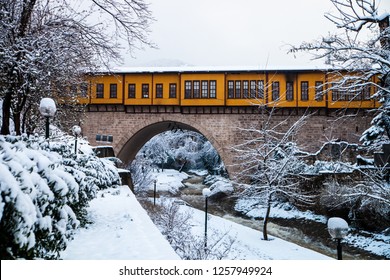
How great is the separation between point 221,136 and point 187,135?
14.7 metres

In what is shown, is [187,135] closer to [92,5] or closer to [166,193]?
[166,193]

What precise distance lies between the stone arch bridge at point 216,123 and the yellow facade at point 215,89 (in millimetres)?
511

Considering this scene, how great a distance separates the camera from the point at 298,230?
13.4m

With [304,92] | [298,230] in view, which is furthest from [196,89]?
[298,230]

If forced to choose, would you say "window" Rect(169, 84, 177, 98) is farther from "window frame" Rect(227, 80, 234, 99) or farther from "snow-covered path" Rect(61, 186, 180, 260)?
"snow-covered path" Rect(61, 186, 180, 260)

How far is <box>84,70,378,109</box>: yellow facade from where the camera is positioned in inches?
720

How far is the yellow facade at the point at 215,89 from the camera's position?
18281 mm

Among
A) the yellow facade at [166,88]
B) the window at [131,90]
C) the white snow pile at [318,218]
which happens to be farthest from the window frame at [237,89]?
the window at [131,90]

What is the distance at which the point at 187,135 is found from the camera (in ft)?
110

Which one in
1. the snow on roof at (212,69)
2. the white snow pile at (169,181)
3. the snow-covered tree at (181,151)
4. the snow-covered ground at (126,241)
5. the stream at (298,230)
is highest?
the snow on roof at (212,69)

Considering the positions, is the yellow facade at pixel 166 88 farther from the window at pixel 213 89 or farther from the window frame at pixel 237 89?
the window frame at pixel 237 89

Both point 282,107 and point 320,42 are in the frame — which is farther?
point 282,107
